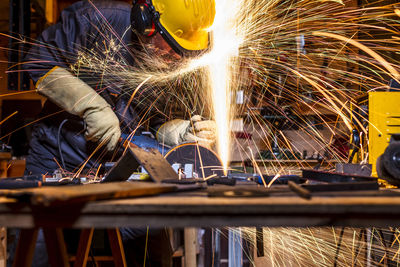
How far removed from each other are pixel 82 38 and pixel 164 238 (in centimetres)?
161

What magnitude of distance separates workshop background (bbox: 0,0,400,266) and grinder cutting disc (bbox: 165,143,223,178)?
47 centimetres

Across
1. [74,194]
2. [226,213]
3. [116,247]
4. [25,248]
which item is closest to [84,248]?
[116,247]

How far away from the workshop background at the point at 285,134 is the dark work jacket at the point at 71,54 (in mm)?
630

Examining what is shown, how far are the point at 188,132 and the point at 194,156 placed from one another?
764 mm

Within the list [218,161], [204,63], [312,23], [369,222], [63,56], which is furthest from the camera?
[312,23]

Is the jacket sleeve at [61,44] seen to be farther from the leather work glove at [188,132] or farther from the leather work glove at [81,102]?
the leather work glove at [188,132]

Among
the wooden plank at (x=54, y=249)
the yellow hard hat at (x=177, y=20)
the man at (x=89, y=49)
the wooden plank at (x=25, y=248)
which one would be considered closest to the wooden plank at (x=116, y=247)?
the wooden plank at (x=54, y=249)

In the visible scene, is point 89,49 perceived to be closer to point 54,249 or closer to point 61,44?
point 61,44

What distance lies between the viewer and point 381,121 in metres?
1.97

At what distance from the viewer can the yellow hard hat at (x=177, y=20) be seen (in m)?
2.15

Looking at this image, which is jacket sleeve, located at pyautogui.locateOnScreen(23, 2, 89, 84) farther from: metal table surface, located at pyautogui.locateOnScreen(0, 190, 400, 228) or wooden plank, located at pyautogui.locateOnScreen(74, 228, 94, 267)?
metal table surface, located at pyautogui.locateOnScreen(0, 190, 400, 228)

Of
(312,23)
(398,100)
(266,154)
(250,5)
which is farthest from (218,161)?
(312,23)

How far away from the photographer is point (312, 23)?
14.6 feet

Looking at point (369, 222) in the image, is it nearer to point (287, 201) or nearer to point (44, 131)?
point (287, 201)
